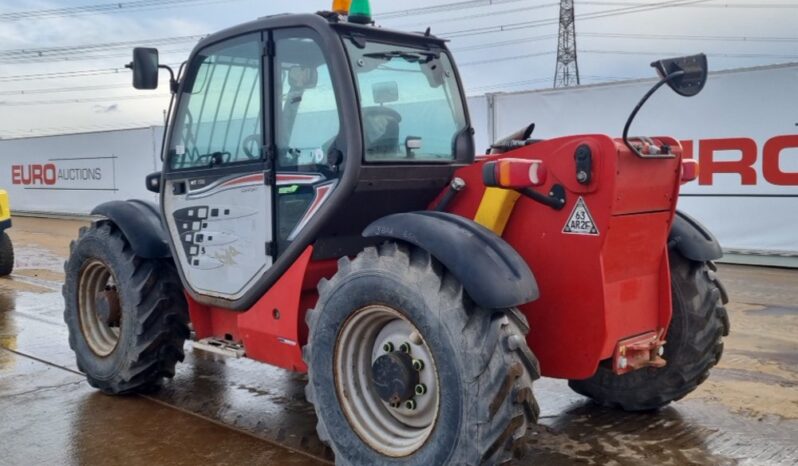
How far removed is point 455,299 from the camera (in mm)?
3182

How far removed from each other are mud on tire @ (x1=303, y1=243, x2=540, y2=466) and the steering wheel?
1056 millimetres

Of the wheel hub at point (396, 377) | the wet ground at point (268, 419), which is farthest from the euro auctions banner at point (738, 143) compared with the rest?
the wheel hub at point (396, 377)

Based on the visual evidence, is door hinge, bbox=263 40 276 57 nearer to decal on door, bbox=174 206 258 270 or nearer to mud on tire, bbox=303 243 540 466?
decal on door, bbox=174 206 258 270

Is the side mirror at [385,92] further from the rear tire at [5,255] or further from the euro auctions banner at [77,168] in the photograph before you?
the euro auctions banner at [77,168]

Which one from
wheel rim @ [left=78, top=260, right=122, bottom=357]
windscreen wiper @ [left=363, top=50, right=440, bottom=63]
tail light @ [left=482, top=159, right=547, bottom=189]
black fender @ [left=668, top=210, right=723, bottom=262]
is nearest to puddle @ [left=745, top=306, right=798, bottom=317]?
black fender @ [left=668, top=210, right=723, bottom=262]

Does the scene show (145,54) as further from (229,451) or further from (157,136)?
(157,136)

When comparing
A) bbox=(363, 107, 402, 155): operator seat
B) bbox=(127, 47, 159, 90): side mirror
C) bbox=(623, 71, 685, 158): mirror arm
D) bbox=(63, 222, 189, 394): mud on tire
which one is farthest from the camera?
bbox=(63, 222, 189, 394): mud on tire

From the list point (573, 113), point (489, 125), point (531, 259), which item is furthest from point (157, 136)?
point (531, 259)

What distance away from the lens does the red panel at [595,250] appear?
340 centimetres

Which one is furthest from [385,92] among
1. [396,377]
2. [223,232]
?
[396,377]

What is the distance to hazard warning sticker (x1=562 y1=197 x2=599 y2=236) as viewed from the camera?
134 inches

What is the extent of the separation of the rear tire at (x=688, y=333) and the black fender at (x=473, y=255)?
128 centimetres

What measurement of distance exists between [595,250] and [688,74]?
2.73 ft

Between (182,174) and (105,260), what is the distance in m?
0.90
